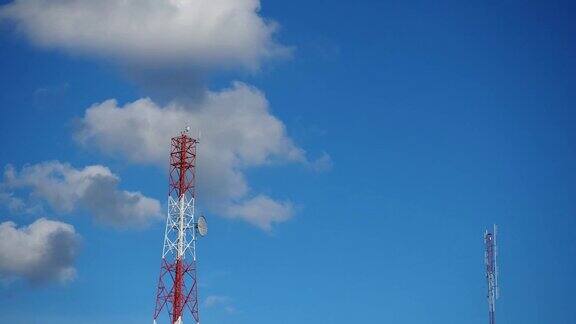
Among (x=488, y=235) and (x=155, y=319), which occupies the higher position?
(x=488, y=235)

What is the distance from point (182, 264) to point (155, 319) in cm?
564

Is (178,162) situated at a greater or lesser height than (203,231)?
greater

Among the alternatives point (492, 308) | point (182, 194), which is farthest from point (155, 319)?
point (492, 308)

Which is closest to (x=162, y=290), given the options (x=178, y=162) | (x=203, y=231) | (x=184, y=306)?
(x=184, y=306)

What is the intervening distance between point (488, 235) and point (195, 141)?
A: 3425cm

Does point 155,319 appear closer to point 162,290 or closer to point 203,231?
point 162,290

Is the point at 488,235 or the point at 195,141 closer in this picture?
the point at 195,141

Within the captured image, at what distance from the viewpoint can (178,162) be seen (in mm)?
74250

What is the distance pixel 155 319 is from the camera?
7050 centimetres

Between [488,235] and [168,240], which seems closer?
[168,240]

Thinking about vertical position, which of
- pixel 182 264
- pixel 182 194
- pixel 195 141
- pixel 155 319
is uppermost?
pixel 195 141

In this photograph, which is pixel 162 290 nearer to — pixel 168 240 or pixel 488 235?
pixel 168 240

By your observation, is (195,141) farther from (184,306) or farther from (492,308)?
(492,308)

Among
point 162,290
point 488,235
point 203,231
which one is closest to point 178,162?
point 203,231
